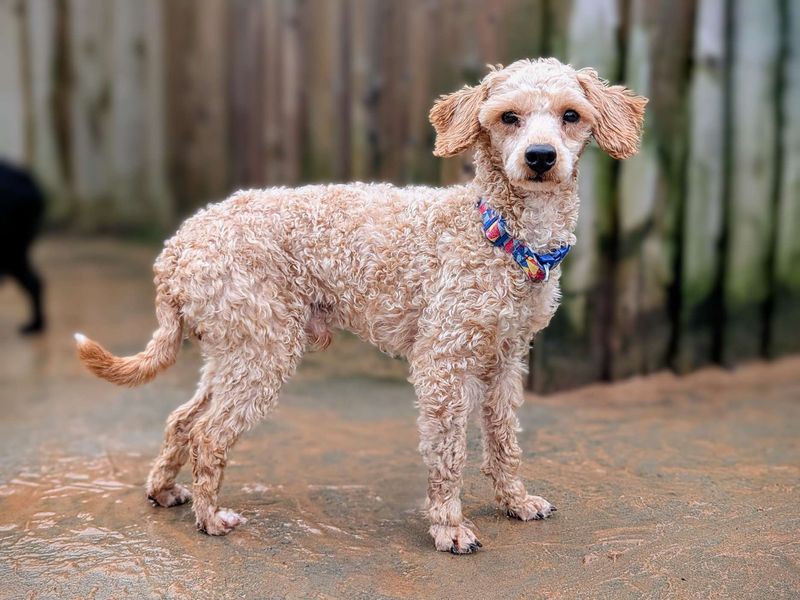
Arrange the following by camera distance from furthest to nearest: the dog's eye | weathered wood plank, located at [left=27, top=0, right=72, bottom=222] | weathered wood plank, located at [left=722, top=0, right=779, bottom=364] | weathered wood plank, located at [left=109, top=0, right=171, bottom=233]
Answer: weathered wood plank, located at [left=27, top=0, right=72, bottom=222] < weathered wood plank, located at [left=109, top=0, right=171, bottom=233] < weathered wood plank, located at [left=722, top=0, right=779, bottom=364] < the dog's eye

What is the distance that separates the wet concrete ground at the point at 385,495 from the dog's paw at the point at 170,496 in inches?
2.7

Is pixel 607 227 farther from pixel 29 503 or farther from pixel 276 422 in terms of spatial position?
pixel 29 503

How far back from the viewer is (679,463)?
433 cm

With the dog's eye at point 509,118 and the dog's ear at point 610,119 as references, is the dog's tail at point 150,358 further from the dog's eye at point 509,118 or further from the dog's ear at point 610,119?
the dog's ear at point 610,119

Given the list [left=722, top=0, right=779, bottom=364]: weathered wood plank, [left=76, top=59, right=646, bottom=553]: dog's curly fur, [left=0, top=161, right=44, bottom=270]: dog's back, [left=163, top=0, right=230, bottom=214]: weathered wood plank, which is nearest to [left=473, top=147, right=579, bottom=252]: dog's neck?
[left=76, top=59, right=646, bottom=553]: dog's curly fur

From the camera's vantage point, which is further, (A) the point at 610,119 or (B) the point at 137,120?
(B) the point at 137,120

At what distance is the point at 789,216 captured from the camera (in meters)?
5.47

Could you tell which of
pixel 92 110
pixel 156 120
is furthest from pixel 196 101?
pixel 92 110

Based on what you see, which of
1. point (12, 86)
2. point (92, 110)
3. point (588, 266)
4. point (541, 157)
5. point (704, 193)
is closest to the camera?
point (541, 157)

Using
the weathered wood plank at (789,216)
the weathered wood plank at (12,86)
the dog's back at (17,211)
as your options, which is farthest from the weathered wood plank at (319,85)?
the weathered wood plank at (12,86)

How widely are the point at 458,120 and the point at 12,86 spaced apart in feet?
23.5

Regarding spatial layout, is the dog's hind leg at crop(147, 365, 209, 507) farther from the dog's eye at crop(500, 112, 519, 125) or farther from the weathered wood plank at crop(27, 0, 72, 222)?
the weathered wood plank at crop(27, 0, 72, 222)

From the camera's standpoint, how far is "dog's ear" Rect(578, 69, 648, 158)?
3.54 metres

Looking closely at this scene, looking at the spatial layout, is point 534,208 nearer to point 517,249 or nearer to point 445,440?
point 517,249
